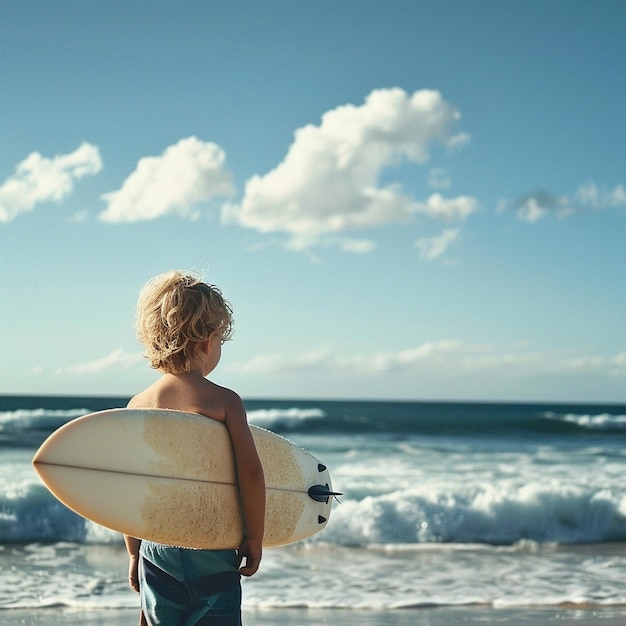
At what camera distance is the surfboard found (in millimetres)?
2414

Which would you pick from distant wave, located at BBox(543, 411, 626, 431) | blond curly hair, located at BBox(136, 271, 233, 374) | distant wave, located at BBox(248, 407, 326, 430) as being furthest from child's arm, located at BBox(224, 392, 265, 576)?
distant wave, located at BBox(543, 411, 626, 431)

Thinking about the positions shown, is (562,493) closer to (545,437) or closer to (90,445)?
(90,445)

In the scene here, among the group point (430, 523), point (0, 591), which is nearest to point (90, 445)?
point (0, 591)

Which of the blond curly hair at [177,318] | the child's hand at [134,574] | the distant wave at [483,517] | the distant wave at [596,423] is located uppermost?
the blond curly hair at [177,318]

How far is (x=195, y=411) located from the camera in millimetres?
2426

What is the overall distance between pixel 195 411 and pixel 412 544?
534 centimetres

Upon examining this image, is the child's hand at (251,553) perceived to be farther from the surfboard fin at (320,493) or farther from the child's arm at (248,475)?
the surfboard fin at (320,493)

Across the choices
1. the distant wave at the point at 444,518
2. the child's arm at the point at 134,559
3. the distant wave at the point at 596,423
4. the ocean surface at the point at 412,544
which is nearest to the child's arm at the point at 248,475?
the child's arm at the point at 134,559

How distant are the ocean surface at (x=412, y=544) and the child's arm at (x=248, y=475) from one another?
2738 mm

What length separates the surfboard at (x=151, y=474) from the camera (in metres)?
2.41

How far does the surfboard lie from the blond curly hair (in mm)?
Answer: 167

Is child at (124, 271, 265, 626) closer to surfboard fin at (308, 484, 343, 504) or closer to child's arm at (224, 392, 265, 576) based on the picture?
child's arm at (224, 392, 265, 576)

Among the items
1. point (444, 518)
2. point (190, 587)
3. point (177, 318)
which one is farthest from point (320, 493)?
point (444, 518)

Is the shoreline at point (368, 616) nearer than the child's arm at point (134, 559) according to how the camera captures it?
No
